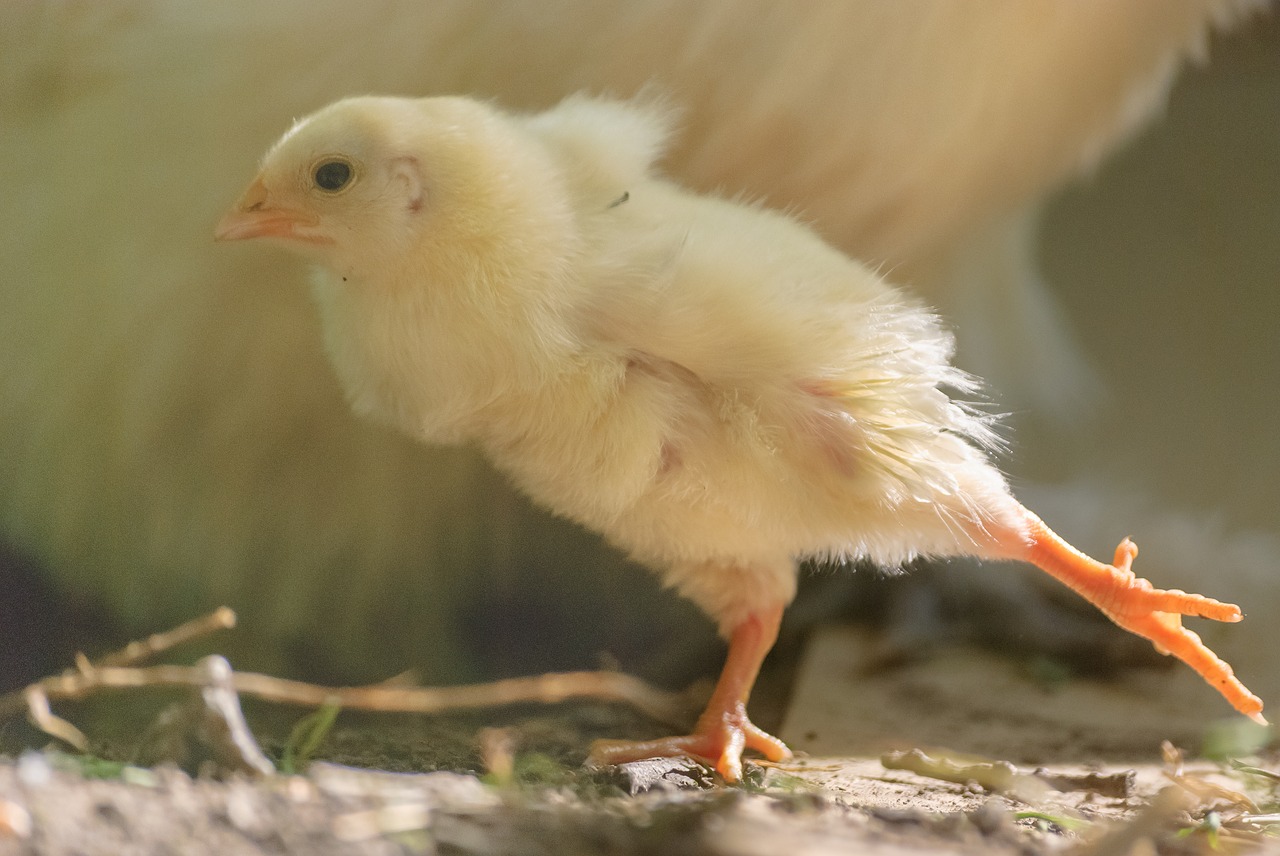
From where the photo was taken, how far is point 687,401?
1.34 metres

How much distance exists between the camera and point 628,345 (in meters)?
1.31

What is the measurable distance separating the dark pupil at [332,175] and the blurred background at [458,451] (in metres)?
0.32

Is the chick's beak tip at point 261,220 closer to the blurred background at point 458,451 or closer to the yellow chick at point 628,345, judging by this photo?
the yellow chick at point 628,345

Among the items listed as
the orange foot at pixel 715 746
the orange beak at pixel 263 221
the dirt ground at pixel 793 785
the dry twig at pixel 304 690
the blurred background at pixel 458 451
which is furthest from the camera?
the blurred background at pixel 458 451

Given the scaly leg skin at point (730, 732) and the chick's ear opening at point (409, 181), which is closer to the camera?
Result: the chick's ear opening at point (409, 181)

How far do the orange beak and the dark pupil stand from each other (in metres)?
0.04

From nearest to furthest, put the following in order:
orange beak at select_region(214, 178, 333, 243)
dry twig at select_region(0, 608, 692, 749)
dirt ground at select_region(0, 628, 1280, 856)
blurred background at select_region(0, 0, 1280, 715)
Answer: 1. dirt ground at select_region(0, 628, 1280, 856)
2. dry twig at select_region(0, 608, 692, 749)
3. orange beak at select_region(214, 178, 333, 243)
4. blurred background at select_region(0, 0, 1280, 715)

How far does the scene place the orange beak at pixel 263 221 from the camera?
51.5 inches

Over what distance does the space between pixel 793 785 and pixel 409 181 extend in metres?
0.83

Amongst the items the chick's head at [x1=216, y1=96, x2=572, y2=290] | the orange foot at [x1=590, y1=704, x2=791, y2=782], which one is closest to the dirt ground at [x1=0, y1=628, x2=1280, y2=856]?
the orange foot at [x1=590, y1=704, x2=791, y2=782]

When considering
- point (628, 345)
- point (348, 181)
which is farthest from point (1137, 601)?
point (348, 181)

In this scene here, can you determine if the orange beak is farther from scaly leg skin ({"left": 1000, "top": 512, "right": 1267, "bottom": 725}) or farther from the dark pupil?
scaly leg skin ({"left": 1000, "top": 512, "right": 1267, "bottom": 725})

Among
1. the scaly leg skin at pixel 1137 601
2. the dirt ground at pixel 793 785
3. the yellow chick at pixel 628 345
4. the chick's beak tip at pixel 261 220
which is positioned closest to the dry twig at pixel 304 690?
the dirt ground at pixel 793 785

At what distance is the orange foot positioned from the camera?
1.42 meters
